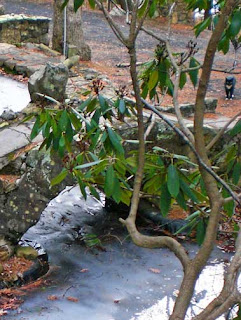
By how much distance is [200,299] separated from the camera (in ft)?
21.4

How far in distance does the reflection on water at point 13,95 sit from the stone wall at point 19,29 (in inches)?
→ 105

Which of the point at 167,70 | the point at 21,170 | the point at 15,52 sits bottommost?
the point at 21,170

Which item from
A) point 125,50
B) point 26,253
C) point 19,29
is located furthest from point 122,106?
point 125,50

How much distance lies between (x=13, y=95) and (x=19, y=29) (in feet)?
12.6

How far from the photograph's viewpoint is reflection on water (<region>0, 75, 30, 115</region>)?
7.89 meters

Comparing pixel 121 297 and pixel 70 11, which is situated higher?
pixel 70 11

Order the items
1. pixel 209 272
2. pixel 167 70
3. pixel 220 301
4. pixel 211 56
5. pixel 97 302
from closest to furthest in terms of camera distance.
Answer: pixel 220 301
pixel 211 56
pixel 167 70
pixel 97 302
pixel 209 272

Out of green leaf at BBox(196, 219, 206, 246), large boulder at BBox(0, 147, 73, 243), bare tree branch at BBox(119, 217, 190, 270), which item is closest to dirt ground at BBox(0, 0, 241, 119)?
large boulder at BBox(0, 147, 73, 243)

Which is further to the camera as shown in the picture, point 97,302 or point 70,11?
point 70,11

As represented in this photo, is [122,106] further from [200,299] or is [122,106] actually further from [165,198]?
[200,299]

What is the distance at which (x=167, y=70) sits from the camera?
2.77m

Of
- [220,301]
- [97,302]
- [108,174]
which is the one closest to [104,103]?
[108,174]

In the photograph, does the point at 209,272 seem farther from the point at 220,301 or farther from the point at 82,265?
the point at 220,301

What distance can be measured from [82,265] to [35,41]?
21.4 feet
